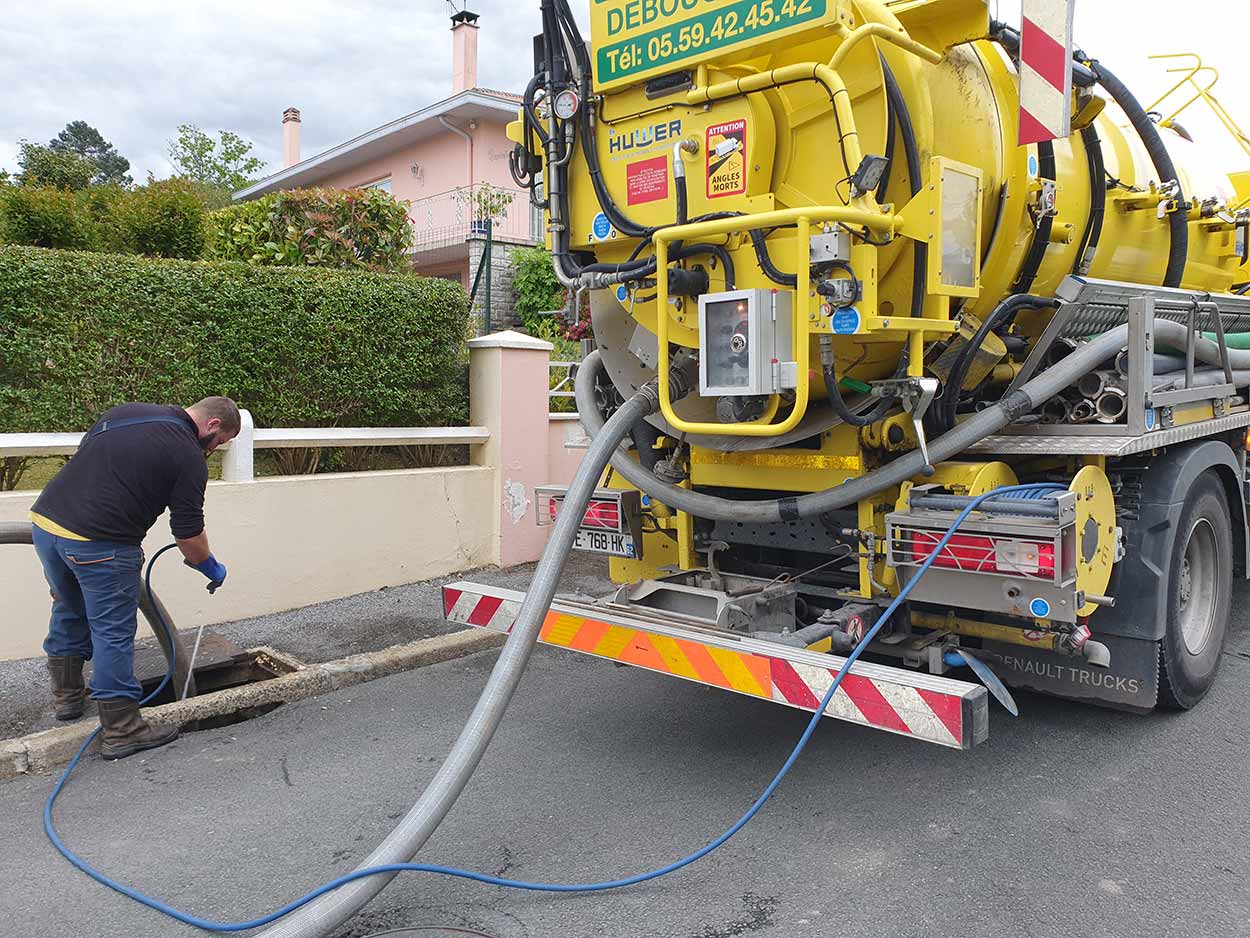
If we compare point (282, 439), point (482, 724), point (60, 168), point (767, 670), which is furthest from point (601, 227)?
point (60, 168)

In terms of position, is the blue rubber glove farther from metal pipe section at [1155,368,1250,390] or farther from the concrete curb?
metal pipe section at [1155,368,1250,390]

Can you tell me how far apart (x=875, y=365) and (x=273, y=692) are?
10.5 ft

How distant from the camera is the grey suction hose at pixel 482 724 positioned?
264cm

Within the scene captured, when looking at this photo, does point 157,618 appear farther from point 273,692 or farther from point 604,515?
point 604,515

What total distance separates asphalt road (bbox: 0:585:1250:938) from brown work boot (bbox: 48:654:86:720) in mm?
414

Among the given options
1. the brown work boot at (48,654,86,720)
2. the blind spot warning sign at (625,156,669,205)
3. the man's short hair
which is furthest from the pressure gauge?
the brown work boot at (48,654,86,720)

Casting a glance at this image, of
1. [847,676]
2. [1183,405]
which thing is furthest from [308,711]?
[1183,405]

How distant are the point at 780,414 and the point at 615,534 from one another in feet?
3.50

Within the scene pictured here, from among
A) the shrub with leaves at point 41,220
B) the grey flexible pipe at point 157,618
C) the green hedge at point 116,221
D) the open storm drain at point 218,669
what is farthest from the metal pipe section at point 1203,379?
the shrub with leaves at point 41,220

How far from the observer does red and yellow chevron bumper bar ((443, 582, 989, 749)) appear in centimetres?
292

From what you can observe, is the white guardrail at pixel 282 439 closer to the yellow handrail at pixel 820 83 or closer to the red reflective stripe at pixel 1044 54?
the yellow handrail at pixel 820 83

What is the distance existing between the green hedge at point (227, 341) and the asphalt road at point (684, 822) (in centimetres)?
223

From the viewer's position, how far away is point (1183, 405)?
407 cm

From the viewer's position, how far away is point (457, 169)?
20.4 metres
